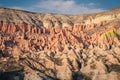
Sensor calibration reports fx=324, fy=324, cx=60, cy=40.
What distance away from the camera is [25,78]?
19988 cm

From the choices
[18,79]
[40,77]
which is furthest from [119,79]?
[18,79]

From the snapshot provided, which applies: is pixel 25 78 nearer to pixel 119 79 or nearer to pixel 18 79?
pixel 18 79

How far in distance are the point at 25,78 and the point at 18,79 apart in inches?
173

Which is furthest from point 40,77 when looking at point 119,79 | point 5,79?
point 119,79

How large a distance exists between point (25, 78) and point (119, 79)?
57.9 meters

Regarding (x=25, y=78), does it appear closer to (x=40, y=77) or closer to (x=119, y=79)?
(x=40, y=77)

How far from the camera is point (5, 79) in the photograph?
653 feet

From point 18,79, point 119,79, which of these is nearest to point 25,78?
point 18,79

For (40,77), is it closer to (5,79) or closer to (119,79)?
(5,79)

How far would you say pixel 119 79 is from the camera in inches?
7864

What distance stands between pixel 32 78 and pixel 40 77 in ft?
16.2

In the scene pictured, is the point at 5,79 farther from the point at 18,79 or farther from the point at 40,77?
the point at 40,77

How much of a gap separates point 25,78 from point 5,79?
12228 millimetres

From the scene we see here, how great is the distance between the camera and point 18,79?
198375 mm
